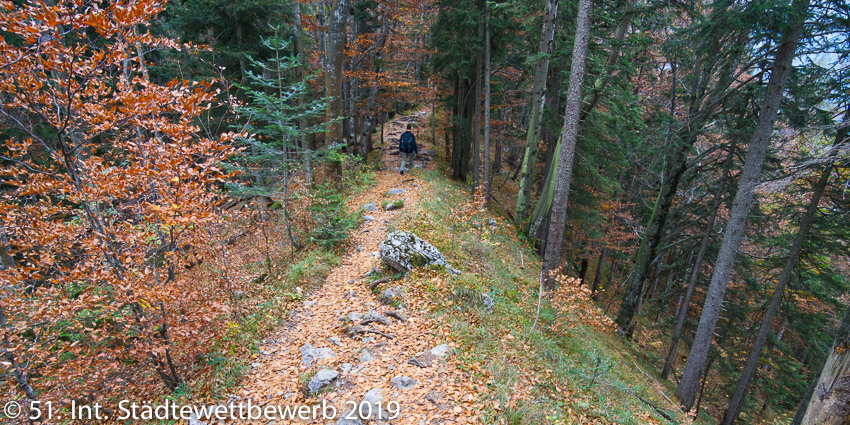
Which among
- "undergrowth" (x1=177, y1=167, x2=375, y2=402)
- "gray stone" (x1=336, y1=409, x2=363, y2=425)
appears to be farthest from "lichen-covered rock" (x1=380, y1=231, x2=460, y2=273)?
"gray stone" (x1=336, y1=409, x2=363, y2=425)

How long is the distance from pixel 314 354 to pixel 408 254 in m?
2.82

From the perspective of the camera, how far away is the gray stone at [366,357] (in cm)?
528

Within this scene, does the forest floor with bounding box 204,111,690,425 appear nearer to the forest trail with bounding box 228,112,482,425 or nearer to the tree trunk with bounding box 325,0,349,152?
the forest trail with bounding box 228,112,482,425

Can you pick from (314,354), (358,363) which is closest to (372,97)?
(314,354)

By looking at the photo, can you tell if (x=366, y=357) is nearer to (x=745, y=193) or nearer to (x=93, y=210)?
(x=93, y=210)

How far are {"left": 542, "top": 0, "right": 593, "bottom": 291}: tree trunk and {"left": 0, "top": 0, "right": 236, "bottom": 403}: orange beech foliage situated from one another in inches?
266

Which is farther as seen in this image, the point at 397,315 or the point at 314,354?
the point at 397,315

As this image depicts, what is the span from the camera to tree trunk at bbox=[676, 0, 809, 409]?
7.77 m

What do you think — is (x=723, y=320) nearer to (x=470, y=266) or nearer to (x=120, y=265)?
(x=470, y=266)

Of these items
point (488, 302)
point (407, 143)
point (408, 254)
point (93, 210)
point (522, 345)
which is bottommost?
point (522, 345)

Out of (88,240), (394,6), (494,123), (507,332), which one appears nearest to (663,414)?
(507,332)

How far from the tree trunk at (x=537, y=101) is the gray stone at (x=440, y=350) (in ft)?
30.3

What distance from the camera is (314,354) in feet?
18.1

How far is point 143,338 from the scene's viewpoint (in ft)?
14.7
